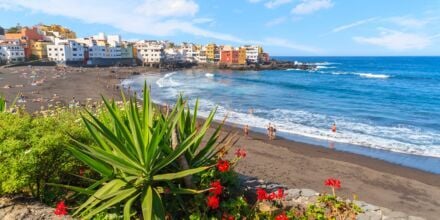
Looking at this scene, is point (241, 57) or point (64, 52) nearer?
point (64, 52)

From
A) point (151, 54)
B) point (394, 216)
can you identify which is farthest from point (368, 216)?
point (151, 54)

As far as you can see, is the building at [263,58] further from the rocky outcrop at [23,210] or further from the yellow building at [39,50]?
the rocky outcrop at [23,210]

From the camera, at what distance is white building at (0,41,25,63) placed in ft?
255

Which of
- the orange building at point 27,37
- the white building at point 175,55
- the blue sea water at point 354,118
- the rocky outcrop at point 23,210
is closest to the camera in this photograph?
the rocky outcrop at point 23,210

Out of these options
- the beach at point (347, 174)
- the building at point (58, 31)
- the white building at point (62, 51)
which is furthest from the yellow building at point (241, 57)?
the beach at point (347, 174)

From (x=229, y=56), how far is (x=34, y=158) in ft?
347

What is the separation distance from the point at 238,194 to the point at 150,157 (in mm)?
1776

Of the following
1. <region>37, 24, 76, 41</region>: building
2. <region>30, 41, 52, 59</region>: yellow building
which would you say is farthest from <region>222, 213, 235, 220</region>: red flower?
<region>37, 24, 76, 41</region>: building

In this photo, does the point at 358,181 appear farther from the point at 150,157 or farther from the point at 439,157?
the point at 150,157

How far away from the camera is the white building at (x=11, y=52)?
77812mm

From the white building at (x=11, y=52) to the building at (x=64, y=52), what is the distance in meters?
6.60

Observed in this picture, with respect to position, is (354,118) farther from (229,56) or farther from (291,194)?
(229,56)

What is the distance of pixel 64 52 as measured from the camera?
3351 inches

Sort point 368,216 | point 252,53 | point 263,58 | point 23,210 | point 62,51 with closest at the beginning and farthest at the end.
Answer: point 23,210, point 368,216, point 62,51, point 252,53, point 263,58
